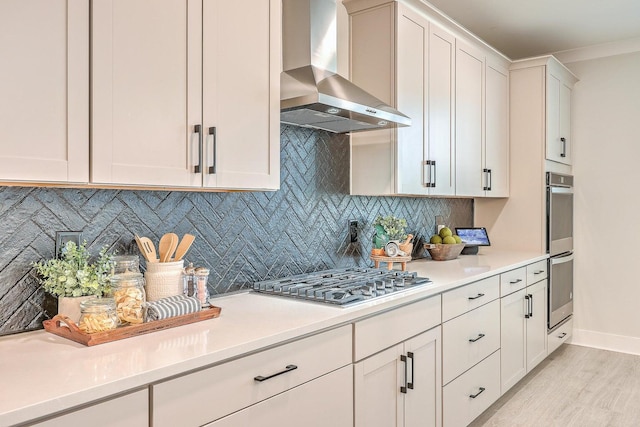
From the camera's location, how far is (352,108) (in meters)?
2.14

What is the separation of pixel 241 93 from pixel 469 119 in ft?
7.05

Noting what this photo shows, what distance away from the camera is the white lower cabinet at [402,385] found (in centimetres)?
190

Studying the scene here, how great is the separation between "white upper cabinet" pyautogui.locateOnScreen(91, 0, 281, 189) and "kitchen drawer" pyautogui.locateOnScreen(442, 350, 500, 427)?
4.80 feet

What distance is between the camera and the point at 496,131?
3865 mm

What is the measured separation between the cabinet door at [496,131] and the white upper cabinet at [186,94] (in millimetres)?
2295

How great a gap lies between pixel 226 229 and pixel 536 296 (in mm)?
2535

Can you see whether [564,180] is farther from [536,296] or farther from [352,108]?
[352,108]

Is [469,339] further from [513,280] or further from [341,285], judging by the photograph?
[341,285]

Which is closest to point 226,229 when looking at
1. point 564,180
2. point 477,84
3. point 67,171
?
point 67,171

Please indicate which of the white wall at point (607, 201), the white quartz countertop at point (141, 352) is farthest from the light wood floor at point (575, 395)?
the white quartz countertop at point (141, 352)

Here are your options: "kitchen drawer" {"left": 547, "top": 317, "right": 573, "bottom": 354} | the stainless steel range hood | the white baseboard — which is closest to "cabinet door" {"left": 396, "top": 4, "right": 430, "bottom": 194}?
the stainless steel range hood

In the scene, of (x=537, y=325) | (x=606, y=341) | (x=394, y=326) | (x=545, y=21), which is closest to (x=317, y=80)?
(x=394, y=326)

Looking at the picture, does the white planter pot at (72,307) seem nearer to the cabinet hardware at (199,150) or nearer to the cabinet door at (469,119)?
the cabinet hardware at (199,150)

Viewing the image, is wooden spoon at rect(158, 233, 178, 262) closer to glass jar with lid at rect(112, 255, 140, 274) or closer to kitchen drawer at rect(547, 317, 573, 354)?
glass jar with lid at rect(112, 255, 140, 274)
